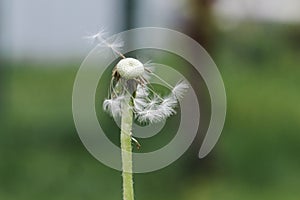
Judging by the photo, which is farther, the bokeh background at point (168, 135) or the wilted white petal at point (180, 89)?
the bokeh background at point (168, 135)

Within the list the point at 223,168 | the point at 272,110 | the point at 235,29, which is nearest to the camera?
the point at 223,168

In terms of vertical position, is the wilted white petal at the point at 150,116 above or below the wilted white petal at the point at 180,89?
below

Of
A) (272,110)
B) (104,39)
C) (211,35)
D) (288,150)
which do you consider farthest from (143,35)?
(104,39)

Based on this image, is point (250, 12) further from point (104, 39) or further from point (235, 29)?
point (104, 39)

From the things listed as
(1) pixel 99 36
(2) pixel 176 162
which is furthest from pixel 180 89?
(2) pixel 176 162

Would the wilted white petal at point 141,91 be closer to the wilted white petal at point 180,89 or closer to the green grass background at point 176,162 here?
the wilted white petal at point 180,89

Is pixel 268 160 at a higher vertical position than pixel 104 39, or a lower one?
lower

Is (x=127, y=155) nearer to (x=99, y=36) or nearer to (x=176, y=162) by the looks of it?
(x=99, y=36)

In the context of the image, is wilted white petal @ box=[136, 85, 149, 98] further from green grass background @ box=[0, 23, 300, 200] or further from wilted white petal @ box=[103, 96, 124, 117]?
green grass background @ box=[0, 23, 300, 200]

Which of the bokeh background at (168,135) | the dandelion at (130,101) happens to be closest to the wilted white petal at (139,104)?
the dandelion at (130,101)
